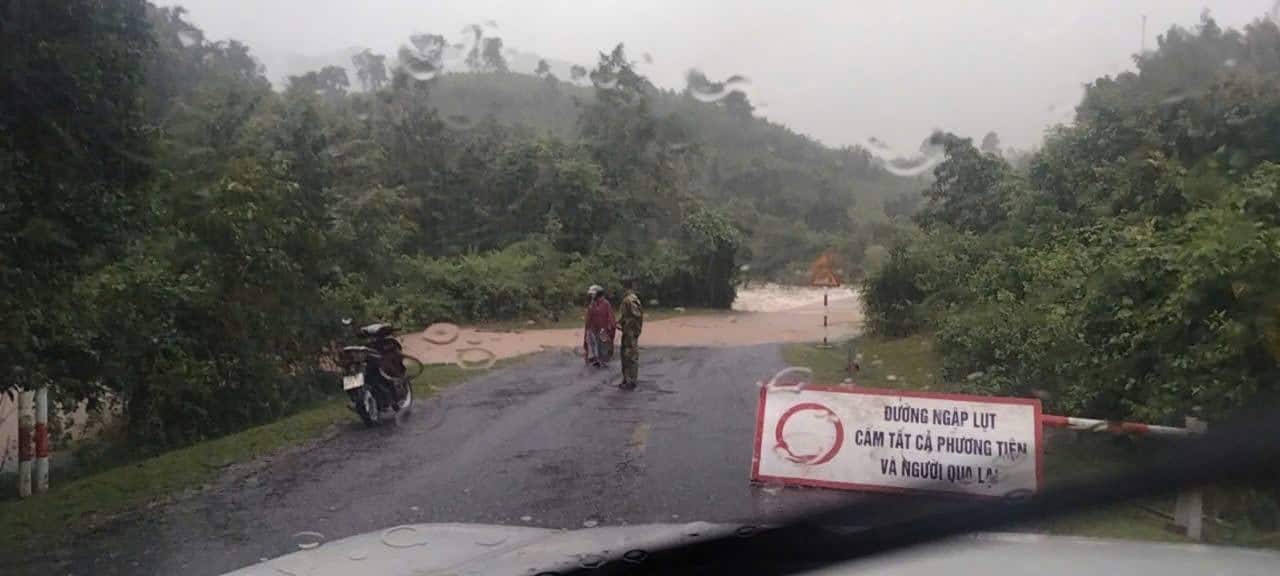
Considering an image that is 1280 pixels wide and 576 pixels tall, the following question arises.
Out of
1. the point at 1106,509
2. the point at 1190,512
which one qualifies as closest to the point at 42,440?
the point at 1106,509

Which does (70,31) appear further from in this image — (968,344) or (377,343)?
(968,344)

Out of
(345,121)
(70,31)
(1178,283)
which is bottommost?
(1178,283)

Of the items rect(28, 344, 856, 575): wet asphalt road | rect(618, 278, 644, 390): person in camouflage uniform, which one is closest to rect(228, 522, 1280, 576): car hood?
rect(28, 344, 856, 575): wet asphalt road

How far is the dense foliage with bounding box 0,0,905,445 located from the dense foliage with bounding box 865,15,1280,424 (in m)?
6.53

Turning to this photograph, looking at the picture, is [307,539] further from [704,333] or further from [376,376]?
Answer: [704,333]

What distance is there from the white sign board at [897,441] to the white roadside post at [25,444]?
5.13 meters

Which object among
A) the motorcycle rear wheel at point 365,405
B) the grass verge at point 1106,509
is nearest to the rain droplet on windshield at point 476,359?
the motorcycle rear wheel at point 365,405

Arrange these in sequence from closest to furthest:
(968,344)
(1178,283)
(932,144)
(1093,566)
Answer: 1. (1093,566)
2. (1178,283)
3. (968,344)
4. (932,144)

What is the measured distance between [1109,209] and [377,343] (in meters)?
7.46

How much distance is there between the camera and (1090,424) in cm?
661

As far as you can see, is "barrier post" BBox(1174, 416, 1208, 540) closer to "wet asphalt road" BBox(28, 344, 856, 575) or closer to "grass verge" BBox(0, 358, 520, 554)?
"wet asphalt road" BBox(28, 344, 856, 575)

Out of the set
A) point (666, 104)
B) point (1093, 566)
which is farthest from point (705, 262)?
point (1093, 566)

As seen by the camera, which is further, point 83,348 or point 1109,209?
point 1109,209

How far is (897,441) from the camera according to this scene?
23.0ft
